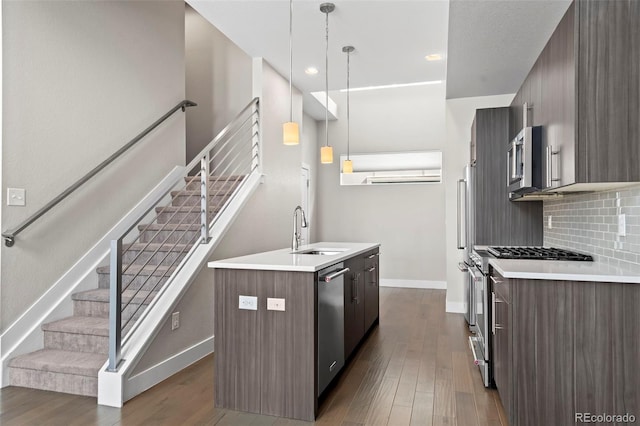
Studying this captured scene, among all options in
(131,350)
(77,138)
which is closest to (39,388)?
(131,350)

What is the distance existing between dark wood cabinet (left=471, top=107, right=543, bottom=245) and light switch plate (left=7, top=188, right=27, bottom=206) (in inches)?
159

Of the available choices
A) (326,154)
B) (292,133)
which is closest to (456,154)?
(326,154)

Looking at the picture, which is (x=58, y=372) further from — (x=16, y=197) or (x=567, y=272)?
(x=567, y=272)

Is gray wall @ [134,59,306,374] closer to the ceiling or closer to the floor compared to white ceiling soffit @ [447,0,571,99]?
closer to the floor

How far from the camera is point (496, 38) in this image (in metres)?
3.49

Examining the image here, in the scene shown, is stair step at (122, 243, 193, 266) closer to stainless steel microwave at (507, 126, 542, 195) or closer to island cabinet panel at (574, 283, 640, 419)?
stainless steel microwave at (507, 126, 542, 195)

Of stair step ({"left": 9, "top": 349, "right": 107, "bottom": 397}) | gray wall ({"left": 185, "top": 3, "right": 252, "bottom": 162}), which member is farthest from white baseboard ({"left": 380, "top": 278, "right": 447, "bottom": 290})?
stair step ({"left": 9, "top": 349, "right": 107, "bottom": 397})

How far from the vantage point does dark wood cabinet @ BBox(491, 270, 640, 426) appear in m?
2.05

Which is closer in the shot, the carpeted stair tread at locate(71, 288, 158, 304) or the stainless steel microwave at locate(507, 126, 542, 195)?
the stainless steel microwave at locate(507, 126, 542, 195)

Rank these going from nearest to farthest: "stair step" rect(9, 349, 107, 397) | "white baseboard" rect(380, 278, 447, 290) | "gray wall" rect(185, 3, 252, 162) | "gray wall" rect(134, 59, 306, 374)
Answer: "stair step" rect(9, 349, 107, 397)
"gray wall" rect(134, 59, 306, 374)
"gray wall" rect(185, 3, 252, 162)
"white baseboard" rect(380, 278, 447, 290)

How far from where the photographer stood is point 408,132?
24.1 ft

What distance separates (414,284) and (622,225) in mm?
4911

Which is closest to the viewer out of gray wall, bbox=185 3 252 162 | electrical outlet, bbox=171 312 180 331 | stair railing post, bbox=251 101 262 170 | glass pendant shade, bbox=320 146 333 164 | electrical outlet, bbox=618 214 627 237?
electrical outlet, bbox=618 214 627 237
